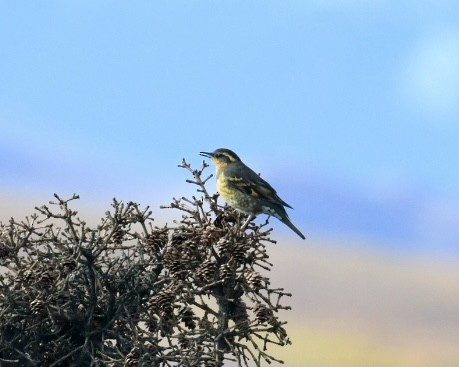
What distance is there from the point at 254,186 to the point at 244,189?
0.14m

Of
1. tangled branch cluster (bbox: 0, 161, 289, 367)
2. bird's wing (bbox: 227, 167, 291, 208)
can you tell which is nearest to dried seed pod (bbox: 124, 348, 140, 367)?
tangled branch cluster (bbox: 0, 161, 289, 367)

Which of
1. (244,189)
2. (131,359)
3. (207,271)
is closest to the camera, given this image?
(131,359)

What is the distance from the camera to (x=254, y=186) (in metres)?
9.82

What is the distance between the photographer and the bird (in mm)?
9484

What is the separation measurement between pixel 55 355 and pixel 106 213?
1361 mm

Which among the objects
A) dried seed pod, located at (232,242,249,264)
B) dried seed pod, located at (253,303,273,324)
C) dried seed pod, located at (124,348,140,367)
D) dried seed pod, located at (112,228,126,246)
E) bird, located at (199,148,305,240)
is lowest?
dried seed pod, located at (124,348,140,367)

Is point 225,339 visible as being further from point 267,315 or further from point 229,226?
point 229,226

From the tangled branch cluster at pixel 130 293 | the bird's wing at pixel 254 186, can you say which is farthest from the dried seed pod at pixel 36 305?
the bird's wing at pixel 254 186

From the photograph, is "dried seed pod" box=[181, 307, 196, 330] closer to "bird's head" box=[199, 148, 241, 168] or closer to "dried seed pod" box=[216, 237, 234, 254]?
"dried seed pod" box=[216, 237, 234, 254]

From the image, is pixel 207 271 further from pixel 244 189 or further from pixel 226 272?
pixel 244 189

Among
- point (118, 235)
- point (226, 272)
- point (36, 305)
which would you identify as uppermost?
point (118, 235)

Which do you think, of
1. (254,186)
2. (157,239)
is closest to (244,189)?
(254,186)

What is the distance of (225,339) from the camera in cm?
713

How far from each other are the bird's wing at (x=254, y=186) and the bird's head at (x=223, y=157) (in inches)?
10.7
